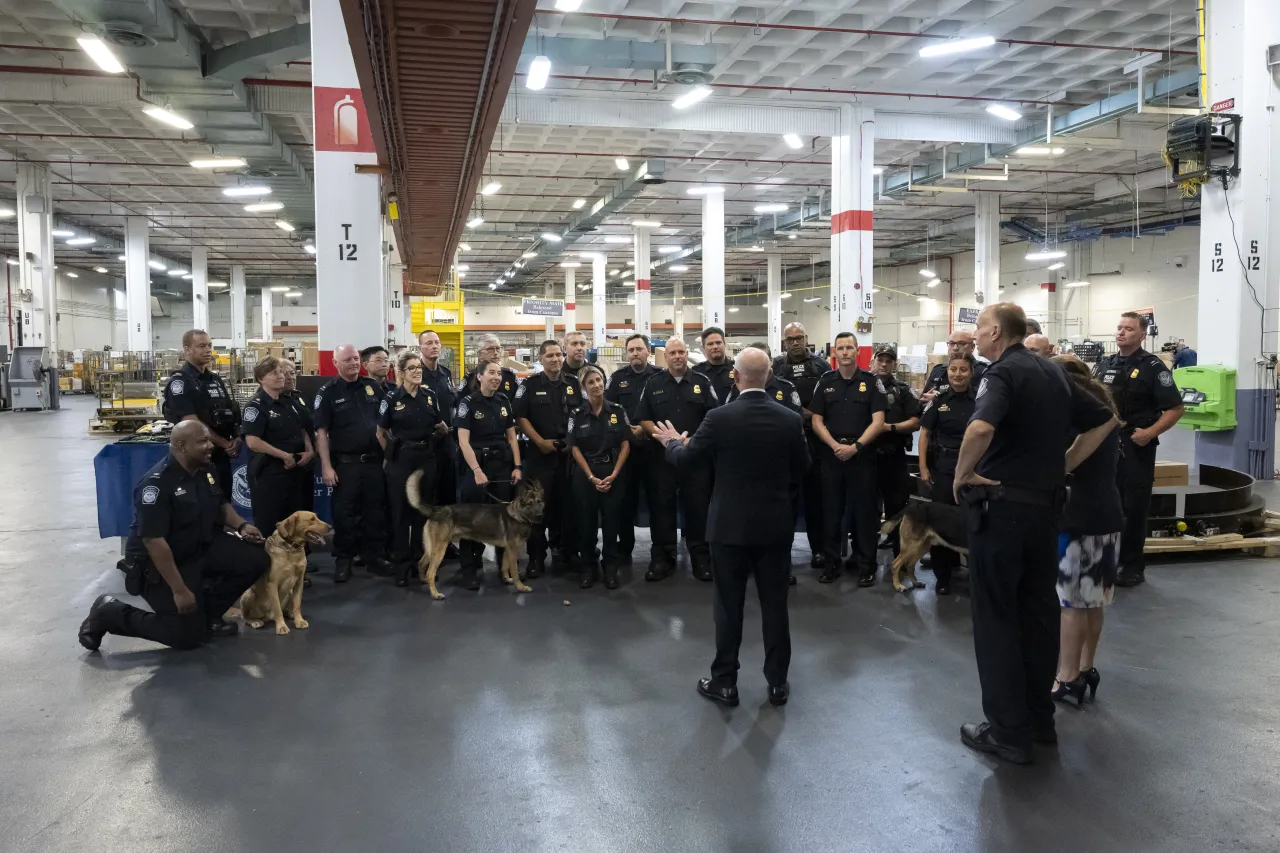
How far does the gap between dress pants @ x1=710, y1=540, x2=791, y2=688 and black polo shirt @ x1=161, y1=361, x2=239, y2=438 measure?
13.5ft

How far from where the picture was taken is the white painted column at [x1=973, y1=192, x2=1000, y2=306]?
2223 centimetres

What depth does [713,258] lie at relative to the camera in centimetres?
2094

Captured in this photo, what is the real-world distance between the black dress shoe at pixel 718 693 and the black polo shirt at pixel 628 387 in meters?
2.80

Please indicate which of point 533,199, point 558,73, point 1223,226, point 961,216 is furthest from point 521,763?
point 961,216

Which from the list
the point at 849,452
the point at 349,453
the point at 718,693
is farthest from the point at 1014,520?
the point at 349,453

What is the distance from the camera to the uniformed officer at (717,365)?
21.4 ft

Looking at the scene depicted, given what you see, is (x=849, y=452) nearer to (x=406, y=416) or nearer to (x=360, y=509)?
(x=406, y=416)

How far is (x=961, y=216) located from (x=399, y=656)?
2636cm

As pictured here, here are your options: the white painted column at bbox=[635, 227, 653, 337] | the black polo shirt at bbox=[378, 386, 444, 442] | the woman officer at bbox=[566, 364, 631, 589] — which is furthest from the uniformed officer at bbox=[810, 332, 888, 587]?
the white painted column at bbox=[635, 227, 653, 337]

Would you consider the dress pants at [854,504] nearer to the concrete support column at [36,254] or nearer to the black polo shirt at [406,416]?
the black polo shirt at [406,416]

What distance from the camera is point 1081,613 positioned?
12.6 feet

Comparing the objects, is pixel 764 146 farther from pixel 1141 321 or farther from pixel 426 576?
pixel 426 576

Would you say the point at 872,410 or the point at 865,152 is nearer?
the point at 872,410

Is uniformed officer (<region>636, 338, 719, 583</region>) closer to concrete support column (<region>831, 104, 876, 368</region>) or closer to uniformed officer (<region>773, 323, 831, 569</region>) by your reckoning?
uniformed officer (<region>773, 323, 831, 569</region>)
